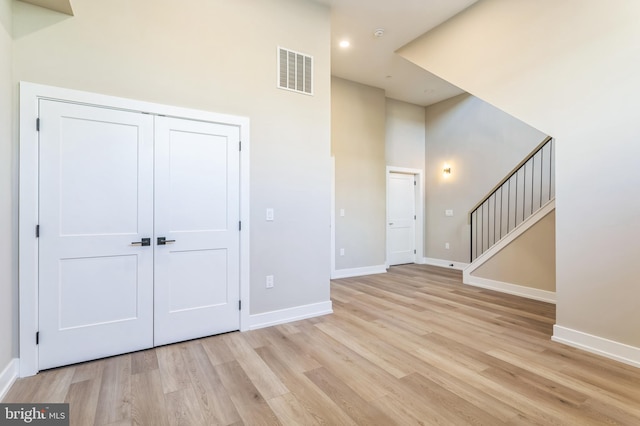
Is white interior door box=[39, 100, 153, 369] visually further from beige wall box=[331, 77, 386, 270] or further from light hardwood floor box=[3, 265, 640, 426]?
beige wall box=[331, 77, 386, 270]

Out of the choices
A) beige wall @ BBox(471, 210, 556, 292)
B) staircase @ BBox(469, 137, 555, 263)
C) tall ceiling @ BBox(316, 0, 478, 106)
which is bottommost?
beige wall @ BBox(471, 210, 556, 292)

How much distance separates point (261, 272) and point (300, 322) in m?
0.74

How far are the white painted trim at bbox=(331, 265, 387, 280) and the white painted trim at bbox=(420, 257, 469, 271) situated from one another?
1.57 m

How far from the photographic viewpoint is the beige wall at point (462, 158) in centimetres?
563

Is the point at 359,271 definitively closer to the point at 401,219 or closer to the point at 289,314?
the point at 401,219

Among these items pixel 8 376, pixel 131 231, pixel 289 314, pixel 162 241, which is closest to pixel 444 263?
pixel 289 314

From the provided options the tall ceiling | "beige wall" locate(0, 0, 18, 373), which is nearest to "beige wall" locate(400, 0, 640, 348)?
the tall ceiling

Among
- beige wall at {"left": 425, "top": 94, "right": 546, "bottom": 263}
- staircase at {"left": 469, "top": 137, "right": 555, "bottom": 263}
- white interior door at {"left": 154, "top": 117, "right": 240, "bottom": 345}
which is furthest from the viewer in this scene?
beige wall at {"left": 425, "top": 94, "right": 546, "bottom": 263}

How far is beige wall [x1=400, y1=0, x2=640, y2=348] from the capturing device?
2428 millimetres

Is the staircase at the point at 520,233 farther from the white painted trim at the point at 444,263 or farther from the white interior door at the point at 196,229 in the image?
the white interior door at the point at 196,229

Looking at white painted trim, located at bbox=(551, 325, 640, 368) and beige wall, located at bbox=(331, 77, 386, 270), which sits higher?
beige wall, located at bbox=(331, 77, 386, 270)

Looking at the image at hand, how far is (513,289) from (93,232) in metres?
5.41

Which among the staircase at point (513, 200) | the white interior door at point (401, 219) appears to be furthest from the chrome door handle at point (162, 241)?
the white interior door at point (401, 219)

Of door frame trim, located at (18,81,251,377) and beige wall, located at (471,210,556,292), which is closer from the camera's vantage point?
door frame trim, located at (18,81,251,377)
